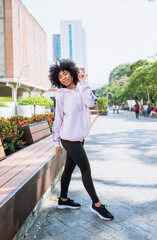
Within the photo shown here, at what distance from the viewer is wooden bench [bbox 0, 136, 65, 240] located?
6.75 ft

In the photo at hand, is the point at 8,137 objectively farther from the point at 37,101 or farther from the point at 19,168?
the point at 37,101

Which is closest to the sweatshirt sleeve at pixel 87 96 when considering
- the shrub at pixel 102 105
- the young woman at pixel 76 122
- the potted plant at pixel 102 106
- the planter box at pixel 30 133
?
the young woman at pixel 76 122

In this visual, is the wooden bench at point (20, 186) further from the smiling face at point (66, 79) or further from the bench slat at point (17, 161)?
the smiling face at point (66, 79)

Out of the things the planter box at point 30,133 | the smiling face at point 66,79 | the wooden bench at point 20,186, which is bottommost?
the wooden bench at point 20,186

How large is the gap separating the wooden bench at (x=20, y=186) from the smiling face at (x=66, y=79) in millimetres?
1075

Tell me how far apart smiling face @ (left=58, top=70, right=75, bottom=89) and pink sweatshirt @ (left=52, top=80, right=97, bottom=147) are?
0.48 feet

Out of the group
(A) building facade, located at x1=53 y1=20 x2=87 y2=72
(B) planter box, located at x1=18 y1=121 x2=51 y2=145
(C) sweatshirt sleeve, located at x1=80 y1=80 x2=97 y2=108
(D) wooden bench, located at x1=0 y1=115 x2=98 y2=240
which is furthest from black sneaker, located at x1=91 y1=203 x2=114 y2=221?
(A) building facade, located at x1=53 y1=20 x2=87 y2=72

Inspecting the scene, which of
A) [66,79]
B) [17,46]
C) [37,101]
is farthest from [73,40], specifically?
[66,79]

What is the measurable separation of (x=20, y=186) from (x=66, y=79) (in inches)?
52.3

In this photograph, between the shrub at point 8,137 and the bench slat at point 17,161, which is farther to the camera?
the shrub at point 8,137

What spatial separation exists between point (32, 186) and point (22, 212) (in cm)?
38

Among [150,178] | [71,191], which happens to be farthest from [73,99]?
[150,178]

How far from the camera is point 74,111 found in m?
2.75

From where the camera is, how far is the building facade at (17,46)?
29.3m
